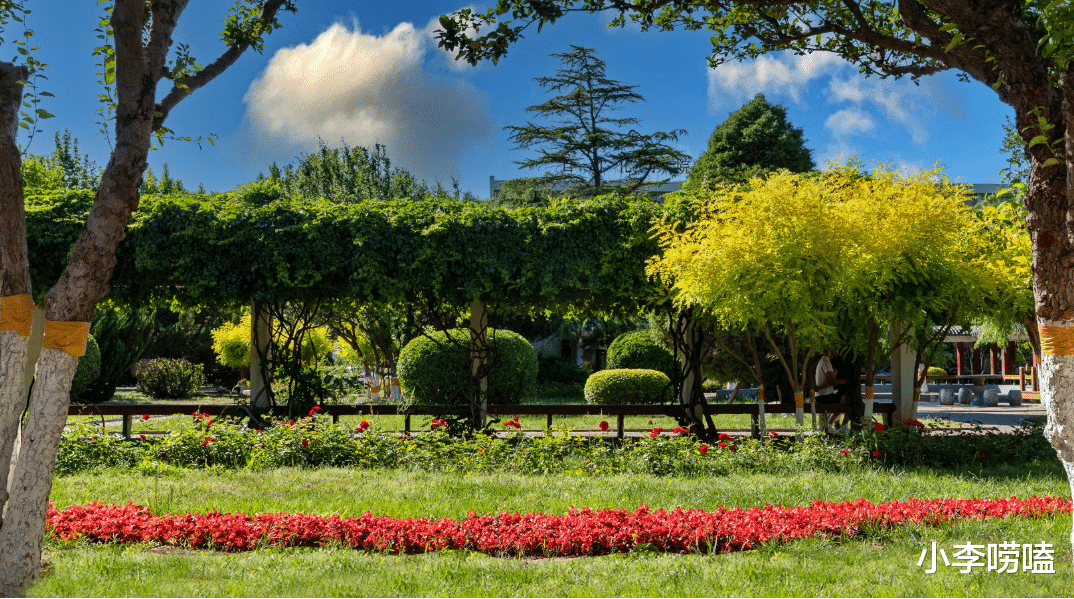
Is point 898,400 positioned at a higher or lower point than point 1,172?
lower

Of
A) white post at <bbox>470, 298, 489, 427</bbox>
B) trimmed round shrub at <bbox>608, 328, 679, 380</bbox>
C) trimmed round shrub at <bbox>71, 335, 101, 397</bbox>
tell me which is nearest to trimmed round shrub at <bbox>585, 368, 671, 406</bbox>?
trimmed round shrub at <bbox>608, 328, 679, 380</bbox>

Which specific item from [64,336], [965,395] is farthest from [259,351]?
[965,395]

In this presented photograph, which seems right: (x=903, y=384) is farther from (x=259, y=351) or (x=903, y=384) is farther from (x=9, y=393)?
(x=9, y=393)

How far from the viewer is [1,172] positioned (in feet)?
13.4

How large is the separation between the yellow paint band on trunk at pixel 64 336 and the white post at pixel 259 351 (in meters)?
5.93

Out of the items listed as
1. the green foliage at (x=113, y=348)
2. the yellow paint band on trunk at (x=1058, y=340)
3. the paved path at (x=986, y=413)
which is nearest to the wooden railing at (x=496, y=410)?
the yellow paint band on trunk at (x=1058, y=340)

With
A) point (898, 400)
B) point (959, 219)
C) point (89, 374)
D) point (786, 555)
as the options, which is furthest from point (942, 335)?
point (89, 374)

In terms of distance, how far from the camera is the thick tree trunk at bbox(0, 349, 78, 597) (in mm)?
4066

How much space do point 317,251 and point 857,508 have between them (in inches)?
259

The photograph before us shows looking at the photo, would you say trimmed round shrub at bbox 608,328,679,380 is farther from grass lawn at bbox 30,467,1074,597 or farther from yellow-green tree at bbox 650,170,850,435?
grass lawn at bbox 30,467,1074,597

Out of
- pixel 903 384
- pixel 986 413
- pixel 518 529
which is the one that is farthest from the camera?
pixel 986 413

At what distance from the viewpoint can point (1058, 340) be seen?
396 cm

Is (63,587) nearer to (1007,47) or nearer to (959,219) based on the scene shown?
(1007,47)

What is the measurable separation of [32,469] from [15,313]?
827 millimetres
